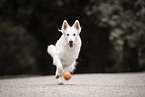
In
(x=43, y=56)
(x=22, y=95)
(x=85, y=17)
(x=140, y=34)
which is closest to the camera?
(x=22, y=95)

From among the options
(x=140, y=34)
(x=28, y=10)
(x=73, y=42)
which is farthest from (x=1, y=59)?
(x=73, y=42)

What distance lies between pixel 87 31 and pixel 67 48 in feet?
34.1

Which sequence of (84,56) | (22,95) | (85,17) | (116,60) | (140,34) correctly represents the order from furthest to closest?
(116,60), (84,56), (85,17), (140,34), (22,95)

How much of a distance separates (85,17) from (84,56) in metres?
2.83

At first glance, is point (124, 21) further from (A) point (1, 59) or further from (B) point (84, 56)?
(A) point (1, 59)

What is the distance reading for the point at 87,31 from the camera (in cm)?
1939

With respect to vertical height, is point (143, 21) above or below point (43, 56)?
above

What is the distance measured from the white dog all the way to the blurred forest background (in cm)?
695

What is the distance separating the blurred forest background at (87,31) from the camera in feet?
56.7

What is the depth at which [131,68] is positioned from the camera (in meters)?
19.7

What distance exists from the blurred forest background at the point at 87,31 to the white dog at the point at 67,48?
274 inches

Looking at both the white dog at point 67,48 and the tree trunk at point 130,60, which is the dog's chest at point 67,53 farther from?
the tree trunk at point 130,60

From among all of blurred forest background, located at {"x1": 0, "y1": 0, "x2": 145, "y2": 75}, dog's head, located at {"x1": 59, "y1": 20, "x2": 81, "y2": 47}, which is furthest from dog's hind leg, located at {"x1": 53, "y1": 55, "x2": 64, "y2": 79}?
blurred forest background, located at {"x1": 0, "y1": 0, "x2": 145, "y2": 75}

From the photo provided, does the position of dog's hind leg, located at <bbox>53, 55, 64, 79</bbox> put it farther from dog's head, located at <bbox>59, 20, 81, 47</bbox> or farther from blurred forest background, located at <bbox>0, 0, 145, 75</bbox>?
blurred forest background, located at <bbox>0, 0, 145, 75</bbox>
